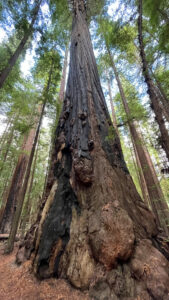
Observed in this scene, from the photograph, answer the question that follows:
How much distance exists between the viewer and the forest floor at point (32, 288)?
4.99 feet

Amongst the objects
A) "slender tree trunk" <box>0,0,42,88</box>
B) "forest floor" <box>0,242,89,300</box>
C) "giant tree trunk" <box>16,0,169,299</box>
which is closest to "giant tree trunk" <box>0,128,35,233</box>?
"slender tree trunk" <box>0,0,42,88</box>

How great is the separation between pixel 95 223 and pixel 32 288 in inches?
47.1

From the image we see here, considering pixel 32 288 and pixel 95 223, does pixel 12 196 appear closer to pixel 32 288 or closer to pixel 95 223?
pixel 32 288

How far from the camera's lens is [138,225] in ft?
6.54

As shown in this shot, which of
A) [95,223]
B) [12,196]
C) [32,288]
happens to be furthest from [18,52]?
[32,288]

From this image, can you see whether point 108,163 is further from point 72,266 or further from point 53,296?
point 53,296

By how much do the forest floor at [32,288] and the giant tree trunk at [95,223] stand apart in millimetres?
101

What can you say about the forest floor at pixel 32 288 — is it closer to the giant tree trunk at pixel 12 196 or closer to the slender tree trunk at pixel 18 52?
the giant tree trunk at pixel 12 196

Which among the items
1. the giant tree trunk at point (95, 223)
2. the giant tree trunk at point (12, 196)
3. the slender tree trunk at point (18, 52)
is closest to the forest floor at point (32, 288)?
the giant tree trunk at point (95, 223)

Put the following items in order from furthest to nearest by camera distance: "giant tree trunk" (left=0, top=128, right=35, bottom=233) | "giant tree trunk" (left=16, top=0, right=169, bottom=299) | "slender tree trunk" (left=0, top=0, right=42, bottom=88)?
"giant tree trunk" (left=0, top=128, right=35, bottom=233)
"slender tree trunk" (left=0, top=0, right=42, bottom=88)
"giant tree trunk" (left=16, top=0, right=169, bottom=299)

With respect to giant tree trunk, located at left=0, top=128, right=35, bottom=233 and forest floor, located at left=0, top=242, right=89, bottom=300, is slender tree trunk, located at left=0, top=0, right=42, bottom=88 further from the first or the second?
forest floor, located at left=0, top=242, right=89, bottom=300

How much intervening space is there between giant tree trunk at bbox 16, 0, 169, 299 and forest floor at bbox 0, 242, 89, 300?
0.33ft

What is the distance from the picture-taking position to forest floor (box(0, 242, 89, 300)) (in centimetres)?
152

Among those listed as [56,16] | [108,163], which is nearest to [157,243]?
[108,163]
